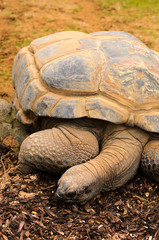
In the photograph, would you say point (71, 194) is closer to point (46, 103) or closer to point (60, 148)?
point (60, 148)

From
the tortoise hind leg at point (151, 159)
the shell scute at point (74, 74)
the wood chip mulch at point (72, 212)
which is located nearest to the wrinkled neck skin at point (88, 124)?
the shell scute at point (74, 74)

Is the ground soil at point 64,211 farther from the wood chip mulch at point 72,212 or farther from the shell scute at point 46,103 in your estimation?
the shell scute at point 46,103

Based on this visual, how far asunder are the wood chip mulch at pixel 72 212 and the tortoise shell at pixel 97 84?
2.32 ft

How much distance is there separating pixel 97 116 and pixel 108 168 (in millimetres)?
504

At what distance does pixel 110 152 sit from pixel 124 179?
34 centimetres

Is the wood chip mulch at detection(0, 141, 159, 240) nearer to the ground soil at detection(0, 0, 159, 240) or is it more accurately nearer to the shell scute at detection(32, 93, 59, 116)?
the ground soil at detection(0, 0, 159, 240)

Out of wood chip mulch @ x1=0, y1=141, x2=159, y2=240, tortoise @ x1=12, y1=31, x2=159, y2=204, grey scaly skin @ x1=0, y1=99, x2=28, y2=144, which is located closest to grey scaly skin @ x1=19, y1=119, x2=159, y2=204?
tortoise @ x1=12, y1=31, x2=159, y2=204

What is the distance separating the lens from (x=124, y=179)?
3053 mm

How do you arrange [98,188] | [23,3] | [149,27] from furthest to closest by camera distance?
[23,3], [149,27], [98,188]

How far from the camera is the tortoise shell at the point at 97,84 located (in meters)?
2.93

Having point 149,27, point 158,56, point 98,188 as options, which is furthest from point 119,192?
point 149,27

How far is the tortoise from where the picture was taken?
9.55 feet

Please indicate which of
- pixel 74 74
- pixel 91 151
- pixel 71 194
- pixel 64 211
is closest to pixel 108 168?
pixel 91 151

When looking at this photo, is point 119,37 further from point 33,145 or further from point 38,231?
point 38,231
